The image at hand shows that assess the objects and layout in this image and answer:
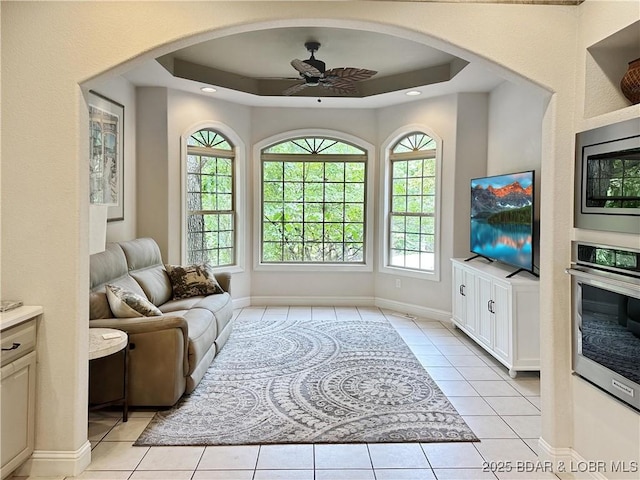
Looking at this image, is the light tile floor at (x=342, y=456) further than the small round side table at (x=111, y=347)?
No

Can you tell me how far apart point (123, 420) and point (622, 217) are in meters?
3.14

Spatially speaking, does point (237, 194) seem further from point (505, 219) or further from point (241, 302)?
point (505, 219)

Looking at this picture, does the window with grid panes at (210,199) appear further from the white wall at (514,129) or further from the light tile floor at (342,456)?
the white wall at (514,129)

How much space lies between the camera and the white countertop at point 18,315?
7.34 ft

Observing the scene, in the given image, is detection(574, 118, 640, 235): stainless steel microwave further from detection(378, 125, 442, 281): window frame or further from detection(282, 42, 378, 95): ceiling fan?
detection(378, 125, 442, 281): window frame

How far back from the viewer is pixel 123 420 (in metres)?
3.14

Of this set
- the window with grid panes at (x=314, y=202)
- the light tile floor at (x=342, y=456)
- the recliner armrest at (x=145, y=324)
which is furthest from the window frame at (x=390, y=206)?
the recliner armrest at (x=145, y=324)

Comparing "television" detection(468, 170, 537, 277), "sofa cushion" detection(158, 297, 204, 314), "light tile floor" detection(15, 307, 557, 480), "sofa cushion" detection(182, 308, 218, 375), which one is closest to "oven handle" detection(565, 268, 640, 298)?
"light tile floor" detection(15, 307, 557, 480)

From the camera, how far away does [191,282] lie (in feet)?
16.2

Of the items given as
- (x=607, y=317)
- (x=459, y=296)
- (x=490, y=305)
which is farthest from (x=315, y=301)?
(x=607, y=317)

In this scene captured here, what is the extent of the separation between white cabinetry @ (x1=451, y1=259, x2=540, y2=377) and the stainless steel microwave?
5.08ft

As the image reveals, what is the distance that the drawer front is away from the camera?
2248 mm

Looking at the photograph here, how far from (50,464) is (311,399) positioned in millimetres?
1676

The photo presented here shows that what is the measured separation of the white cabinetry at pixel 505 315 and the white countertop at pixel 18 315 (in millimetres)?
3373
